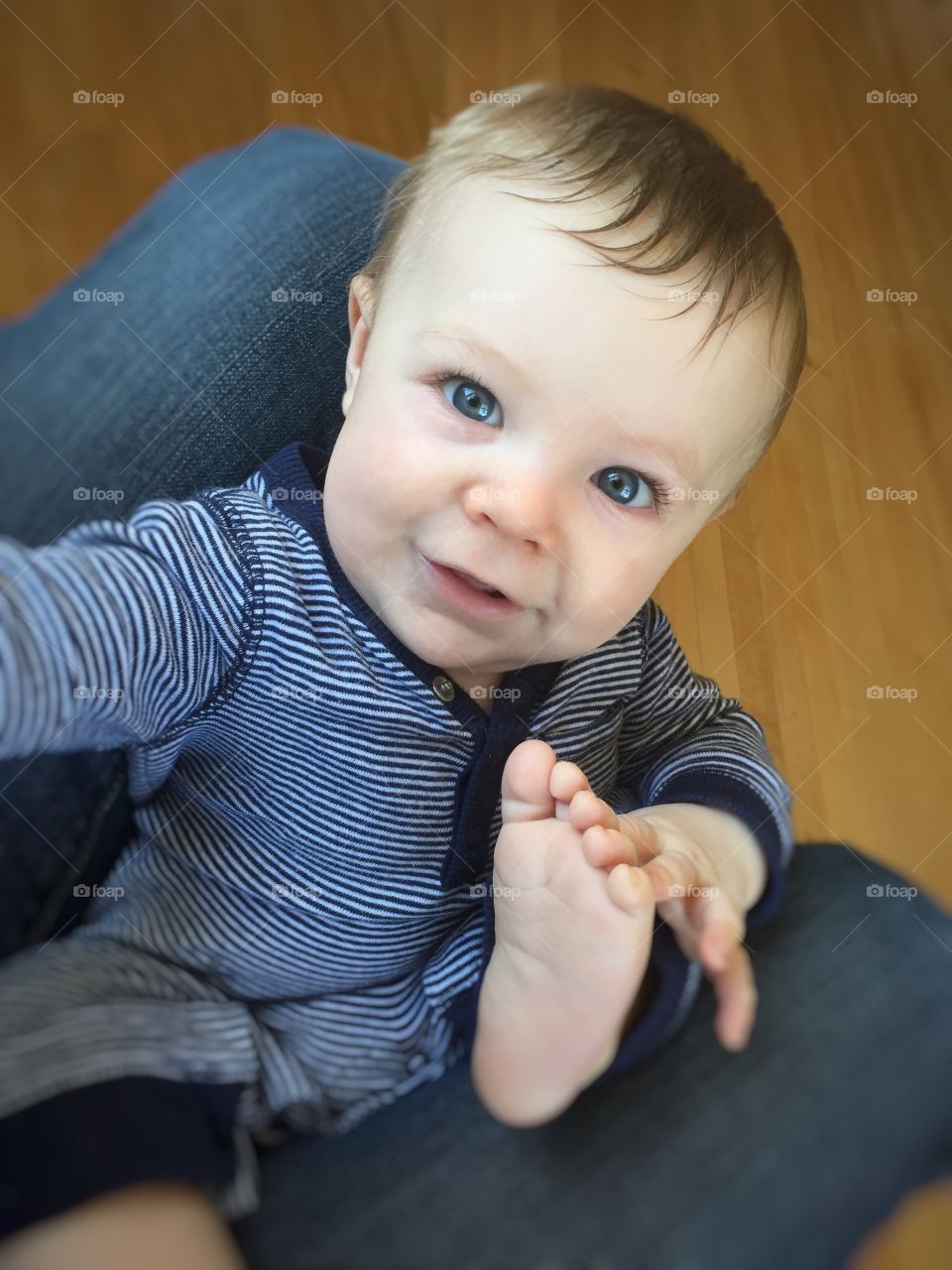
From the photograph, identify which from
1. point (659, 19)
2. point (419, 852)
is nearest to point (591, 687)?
point (419, 852)

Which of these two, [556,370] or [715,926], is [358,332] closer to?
[556,370]

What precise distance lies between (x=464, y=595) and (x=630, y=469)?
7cm

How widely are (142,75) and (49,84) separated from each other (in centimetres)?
5

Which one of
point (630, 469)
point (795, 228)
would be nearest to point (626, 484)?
point (630, 469)

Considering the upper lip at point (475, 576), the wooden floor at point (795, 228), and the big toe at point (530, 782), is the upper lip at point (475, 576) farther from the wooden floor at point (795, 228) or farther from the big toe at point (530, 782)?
the wooden floor at point (795, 228)

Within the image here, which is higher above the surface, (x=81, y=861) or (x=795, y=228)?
(x=795, y=228)

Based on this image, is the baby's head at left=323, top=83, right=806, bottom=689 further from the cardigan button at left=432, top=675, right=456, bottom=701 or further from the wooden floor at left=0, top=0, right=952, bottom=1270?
the wooden floor at left=0, top=0, right=952, bottom=1270

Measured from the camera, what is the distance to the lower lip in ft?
1.16

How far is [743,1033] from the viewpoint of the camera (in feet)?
1.03

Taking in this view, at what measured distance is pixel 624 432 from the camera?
33 centimetres

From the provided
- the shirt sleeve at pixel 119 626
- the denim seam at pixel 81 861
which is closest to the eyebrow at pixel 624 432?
the shirt sleeve at pixel 119 626

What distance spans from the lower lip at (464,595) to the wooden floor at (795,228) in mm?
158

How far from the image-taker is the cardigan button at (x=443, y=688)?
39cm

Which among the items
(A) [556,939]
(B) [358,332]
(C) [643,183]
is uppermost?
(C) [643,183]
